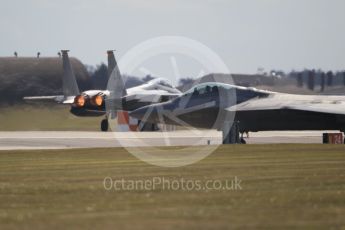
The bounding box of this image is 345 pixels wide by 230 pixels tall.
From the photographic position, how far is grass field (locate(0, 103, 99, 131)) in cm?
6850

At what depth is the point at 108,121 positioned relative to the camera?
68062 millimetres

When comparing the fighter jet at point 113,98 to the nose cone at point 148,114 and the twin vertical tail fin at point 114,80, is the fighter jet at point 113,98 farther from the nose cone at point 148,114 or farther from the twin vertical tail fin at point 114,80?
the nose cone at point 148,114

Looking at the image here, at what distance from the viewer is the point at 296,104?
39.1m

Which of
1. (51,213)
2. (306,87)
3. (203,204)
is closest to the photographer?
(51,213)

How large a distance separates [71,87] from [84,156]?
43.7m

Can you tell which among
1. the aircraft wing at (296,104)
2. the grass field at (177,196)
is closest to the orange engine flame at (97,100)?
the aircraft wing at (296,104)

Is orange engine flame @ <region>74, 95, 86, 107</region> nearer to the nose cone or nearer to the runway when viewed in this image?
the runway

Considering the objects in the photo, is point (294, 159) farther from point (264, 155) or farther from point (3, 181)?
point (3, 181)

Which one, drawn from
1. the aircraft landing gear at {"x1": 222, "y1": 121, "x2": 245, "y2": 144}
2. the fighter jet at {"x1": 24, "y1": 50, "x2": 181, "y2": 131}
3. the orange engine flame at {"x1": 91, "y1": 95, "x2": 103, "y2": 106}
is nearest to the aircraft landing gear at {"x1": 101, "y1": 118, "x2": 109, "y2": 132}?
the fighter jet at {"x1": 24, "y1": 50, "x2": 181, "y2": 131}

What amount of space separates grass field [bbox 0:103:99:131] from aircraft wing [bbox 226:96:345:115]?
29148mm

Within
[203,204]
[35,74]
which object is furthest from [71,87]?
[203,204]

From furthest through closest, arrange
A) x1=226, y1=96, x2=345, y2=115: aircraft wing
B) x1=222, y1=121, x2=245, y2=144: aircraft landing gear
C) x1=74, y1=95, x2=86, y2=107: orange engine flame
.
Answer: x1=74, y1=95, x2=86, y2=107: orange engine flame < x1=222, y1=121, x2=245, y2=144: aircraft landing gear < x1=226, y1=96, x2=345, y2=115: aircraft wing

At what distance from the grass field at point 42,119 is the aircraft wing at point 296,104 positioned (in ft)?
95.6

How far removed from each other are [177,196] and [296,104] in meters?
23.2
